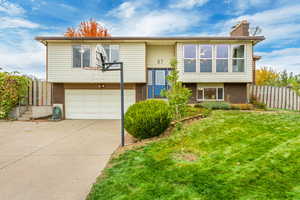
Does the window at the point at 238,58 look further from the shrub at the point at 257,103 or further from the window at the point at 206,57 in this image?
the shrub at the point at 257,103

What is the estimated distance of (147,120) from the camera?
18.2 ft

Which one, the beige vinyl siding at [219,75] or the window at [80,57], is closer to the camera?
the beige vinyl siding at [219,75]

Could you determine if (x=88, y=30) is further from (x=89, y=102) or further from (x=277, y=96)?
(x=277, y=96)

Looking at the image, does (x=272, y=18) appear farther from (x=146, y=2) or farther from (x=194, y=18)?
(x=146, y=2)

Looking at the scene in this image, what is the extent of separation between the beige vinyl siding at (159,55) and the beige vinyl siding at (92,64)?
1134 mm

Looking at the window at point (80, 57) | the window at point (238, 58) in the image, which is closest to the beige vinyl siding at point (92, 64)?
the window at point (80, 57)

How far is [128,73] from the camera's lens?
1188 centimetres

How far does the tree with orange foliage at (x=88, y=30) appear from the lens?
2211cm

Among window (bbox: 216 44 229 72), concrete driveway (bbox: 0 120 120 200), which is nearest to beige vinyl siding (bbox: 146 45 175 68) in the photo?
window (bbox: 216 44 229 72)

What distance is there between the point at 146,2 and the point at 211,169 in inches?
492

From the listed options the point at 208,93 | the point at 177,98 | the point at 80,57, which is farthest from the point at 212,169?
the point at 80,57

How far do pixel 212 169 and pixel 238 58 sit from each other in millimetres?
10742

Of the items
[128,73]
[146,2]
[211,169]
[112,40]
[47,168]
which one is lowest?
[47,168]

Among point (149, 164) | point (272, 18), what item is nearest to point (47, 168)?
point (149, 164)
